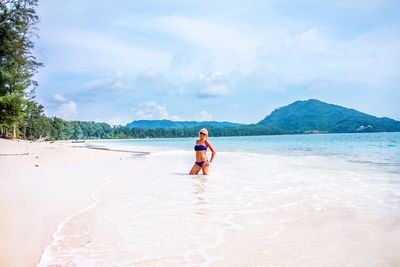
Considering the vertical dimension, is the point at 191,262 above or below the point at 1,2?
below

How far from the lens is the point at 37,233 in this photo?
221 inches

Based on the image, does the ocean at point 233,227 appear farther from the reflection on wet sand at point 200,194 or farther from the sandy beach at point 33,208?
the sandy beach at point 33,208

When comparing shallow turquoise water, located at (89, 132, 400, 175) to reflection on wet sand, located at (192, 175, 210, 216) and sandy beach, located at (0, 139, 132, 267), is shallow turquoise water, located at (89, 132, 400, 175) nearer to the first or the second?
reflection on wet sand, located at (192, 175, 210, 216)

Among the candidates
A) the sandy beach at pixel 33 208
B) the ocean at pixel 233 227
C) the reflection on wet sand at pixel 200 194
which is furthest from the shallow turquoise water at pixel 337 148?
the sandy beach at pixel 33 208

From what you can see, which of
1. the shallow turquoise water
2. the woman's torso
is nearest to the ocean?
the woman's torso

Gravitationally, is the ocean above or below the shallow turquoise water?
below

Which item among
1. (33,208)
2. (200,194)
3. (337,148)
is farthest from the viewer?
(337,148)

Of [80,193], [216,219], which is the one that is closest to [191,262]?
[216,219]

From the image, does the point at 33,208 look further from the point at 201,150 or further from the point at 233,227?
the point at 201,150

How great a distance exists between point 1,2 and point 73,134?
174m

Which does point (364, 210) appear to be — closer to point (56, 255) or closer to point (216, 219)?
point (216, 219)

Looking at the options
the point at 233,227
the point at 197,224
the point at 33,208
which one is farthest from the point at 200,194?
the point at 33,208

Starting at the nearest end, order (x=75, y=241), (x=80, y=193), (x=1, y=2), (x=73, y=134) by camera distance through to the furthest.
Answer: (x=75, y=241)
(x=80, y=193)
(x=1, y=2)
(x=73, y=134)

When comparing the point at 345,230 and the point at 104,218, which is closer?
the point at 345,230
